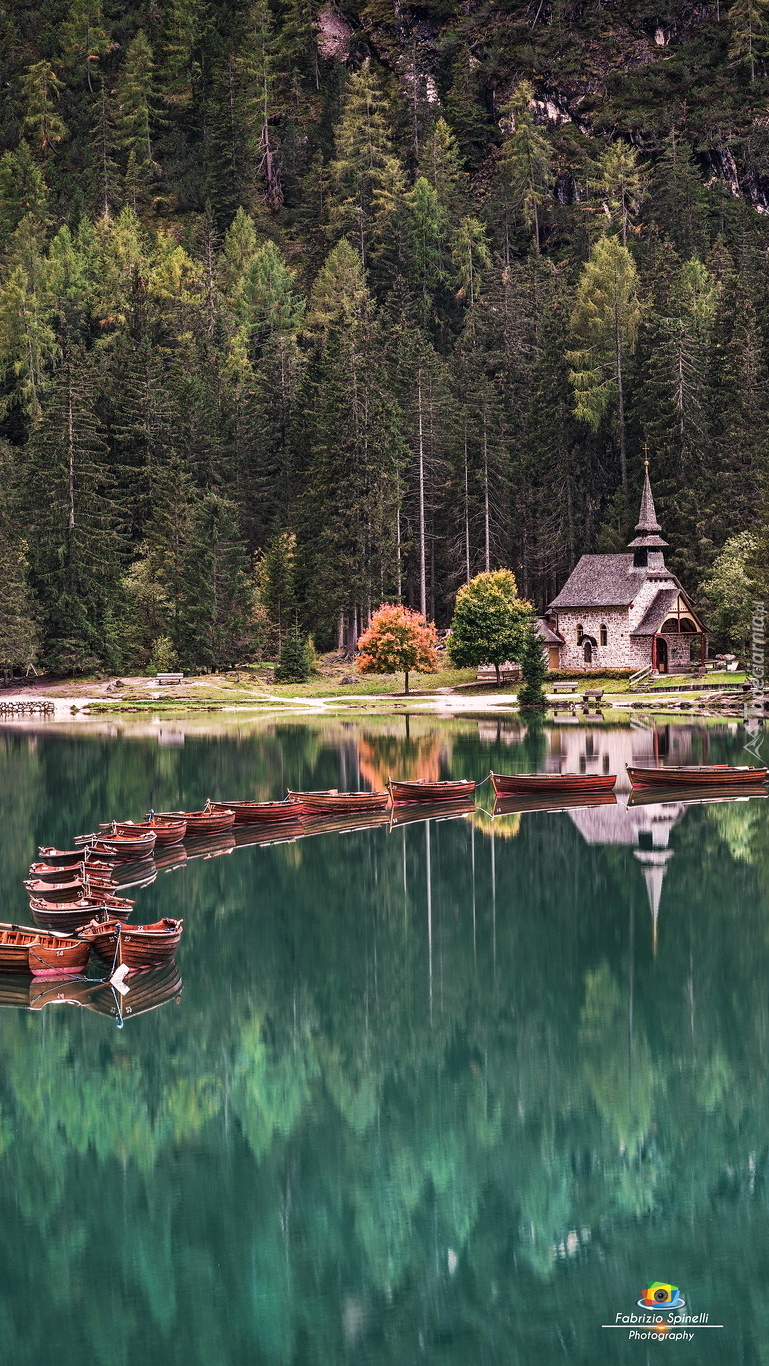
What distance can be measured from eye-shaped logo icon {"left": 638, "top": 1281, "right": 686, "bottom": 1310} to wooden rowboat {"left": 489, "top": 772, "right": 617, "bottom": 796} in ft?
119

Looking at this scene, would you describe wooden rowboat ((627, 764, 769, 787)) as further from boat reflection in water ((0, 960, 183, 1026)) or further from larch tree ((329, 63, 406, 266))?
larch tree ((329, 63, 406, 266))

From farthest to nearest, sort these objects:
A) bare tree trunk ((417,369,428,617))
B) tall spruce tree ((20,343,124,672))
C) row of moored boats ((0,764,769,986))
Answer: bare tree trunk ((417,369,428,617)) → tall spruce tree ((20,343,124,672)) → row of moored boats ((0,764,769,986))

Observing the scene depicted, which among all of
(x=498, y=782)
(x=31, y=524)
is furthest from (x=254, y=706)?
(x=498, y=782)

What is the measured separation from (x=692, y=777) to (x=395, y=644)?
41.2 m

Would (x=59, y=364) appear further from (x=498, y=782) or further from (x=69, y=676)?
(x=498, y=782)

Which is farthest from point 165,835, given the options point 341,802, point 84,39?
point 84,39

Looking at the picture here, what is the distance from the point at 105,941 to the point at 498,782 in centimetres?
2493

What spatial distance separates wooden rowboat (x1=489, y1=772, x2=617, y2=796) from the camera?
54.7m

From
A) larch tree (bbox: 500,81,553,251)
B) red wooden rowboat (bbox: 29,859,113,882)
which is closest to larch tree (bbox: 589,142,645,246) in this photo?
larch tree (bbox: 500,81,553,251)

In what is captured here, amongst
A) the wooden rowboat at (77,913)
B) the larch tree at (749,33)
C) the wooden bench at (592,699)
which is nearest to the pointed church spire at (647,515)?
the wooden bench at (592,699)

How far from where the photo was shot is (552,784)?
181 ft

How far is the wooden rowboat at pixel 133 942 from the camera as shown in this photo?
3109cm

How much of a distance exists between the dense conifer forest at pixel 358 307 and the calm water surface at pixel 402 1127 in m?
50.6

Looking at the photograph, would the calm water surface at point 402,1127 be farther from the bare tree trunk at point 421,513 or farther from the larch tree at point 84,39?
the larch tree at point 84,39
